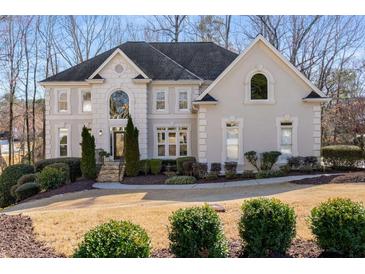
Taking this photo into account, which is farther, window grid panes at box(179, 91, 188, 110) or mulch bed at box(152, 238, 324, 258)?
window grid panes at box(179, 91, 188, 110)

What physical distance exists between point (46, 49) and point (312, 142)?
2531 cm

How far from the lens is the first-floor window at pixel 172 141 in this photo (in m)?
21.4

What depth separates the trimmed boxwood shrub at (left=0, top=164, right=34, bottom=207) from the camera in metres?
17.0

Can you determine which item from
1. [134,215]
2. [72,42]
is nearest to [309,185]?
[134,215]

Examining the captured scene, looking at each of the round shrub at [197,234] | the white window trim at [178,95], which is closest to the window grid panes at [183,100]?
the white window trim at [178,95]

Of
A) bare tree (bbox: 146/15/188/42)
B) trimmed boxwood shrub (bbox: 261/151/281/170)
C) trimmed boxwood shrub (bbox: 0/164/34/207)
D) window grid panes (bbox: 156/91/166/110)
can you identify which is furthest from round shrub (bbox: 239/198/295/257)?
bare tree (bbox: 146/15/188/42)

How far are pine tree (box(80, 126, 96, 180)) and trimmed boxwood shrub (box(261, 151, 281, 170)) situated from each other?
807 cm

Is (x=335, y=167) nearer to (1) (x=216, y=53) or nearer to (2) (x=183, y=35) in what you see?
(1) (x=216, y=53)

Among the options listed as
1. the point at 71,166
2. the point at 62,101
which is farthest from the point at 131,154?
the point at 62,101

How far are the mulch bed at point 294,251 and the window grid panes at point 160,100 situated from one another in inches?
621

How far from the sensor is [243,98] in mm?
17516

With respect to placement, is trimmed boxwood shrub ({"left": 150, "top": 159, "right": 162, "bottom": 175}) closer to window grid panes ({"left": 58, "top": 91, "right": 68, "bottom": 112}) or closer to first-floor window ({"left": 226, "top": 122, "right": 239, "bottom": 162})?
first-floor window ({"left": 226, "top": 122, "right": 239, "bottom": 162})

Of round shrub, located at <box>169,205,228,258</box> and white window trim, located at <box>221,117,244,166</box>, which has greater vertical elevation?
white window trim, located at <box>221,117,244,166</box>

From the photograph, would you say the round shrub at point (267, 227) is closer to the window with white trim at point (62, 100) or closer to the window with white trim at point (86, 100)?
the window with white trim at point (86, 100)
